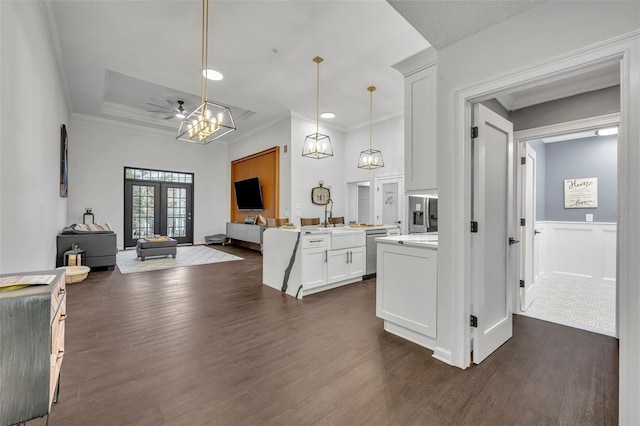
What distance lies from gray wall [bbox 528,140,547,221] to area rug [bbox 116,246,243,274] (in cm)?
624

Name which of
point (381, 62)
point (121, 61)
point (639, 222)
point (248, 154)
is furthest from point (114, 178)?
point (639, 222)

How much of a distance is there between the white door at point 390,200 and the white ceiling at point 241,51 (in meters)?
1.74

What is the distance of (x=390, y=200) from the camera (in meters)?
6.99

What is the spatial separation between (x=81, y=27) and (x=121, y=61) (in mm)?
846

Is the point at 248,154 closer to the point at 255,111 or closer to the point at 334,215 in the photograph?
the point at 255,111

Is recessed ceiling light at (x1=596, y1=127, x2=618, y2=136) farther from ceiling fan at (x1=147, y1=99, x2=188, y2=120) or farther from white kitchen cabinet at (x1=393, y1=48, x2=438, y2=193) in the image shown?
ceiling fan at (x1=147, y1=99, x2=188, y2=120)

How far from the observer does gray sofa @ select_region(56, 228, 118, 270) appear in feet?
16.6

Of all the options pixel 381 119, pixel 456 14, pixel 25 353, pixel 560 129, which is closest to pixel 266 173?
pixel 381 119

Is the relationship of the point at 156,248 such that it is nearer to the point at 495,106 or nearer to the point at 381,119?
the point at 381,119

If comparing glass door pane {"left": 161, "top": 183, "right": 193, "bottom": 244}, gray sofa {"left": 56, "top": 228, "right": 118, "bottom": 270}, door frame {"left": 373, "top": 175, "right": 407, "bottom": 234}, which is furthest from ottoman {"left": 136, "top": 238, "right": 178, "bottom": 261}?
door frame {"left": 373, "top": 175, "right": 407, "bottom": 234}

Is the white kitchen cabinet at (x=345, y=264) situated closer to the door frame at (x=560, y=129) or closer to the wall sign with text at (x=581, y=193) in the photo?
the door frame at (x=560, y=129)

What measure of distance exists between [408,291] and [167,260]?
19.0 ft

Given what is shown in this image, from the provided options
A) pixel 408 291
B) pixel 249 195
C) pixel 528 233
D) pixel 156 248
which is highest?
pixel 249 195

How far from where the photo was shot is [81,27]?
12.5ft
